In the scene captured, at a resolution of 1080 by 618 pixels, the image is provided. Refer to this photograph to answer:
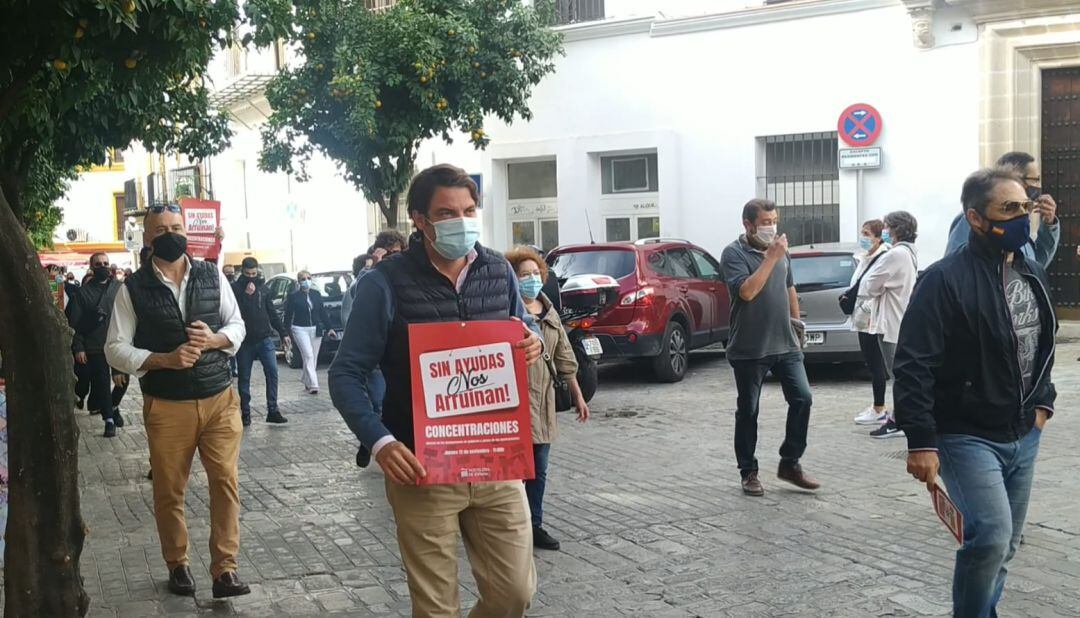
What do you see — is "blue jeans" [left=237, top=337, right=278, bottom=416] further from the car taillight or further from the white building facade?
the white building facade

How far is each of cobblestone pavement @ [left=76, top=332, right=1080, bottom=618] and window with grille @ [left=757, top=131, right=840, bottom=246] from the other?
9584 mm

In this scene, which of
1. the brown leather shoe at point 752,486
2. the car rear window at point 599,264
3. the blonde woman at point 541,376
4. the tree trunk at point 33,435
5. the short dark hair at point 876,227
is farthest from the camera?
the car rear window at point 599,264

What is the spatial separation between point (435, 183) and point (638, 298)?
1006 centimetres

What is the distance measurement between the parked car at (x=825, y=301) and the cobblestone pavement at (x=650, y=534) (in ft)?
7.43

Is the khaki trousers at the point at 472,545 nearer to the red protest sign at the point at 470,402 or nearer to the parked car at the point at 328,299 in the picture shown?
the red protest sign at the point at 470,402

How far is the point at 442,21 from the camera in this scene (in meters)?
19.1

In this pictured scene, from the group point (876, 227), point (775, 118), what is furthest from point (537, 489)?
point (775, 118)

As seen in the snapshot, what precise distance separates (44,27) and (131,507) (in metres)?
3.63

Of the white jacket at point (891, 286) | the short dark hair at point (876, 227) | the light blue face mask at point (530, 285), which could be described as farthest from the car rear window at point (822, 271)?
the light blue face mask at point (530, 285)

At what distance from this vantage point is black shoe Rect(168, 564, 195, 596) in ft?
19.8

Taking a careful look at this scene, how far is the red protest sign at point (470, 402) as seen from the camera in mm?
3779

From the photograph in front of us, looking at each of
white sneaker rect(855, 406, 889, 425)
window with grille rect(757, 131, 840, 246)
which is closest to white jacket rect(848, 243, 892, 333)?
white sneaker rect(855, 406, 889, 425)

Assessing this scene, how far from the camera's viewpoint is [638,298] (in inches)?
548

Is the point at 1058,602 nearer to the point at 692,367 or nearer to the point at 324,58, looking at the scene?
the point at 692,367
